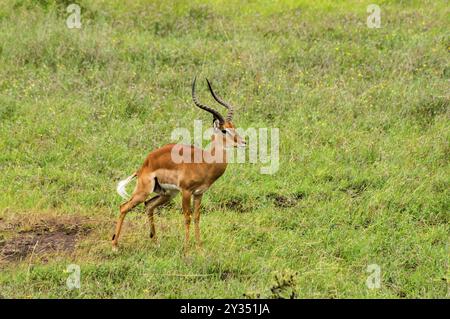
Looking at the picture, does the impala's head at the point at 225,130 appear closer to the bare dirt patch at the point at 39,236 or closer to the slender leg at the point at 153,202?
the slender leg at the point at 153,202

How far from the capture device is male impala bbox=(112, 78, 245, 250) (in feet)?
29.4

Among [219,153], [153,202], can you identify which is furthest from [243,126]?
[219,153]

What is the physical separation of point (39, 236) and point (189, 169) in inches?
75.9

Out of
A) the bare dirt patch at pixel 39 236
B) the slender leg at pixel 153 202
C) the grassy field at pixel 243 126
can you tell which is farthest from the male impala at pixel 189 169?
the bare dirt patch at pixel 39 236

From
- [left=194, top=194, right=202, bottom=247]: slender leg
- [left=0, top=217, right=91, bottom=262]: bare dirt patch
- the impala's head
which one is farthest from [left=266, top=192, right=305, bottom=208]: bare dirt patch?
[left=0, top=217, right=91, bottom=262]: bare dirt patch

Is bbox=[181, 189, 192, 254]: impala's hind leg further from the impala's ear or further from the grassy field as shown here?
the impala's ear

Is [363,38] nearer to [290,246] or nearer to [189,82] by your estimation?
[189,82]

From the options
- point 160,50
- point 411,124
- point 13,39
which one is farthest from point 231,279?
point 13,39

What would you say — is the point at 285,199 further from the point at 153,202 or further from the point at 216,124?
the point at 216,124

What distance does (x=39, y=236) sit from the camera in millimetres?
9430

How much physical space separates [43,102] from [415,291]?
6832 mm

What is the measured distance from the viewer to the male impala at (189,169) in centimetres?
896

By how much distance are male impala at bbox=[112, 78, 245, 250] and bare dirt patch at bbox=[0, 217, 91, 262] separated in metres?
0.63

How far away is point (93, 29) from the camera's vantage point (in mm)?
15469
